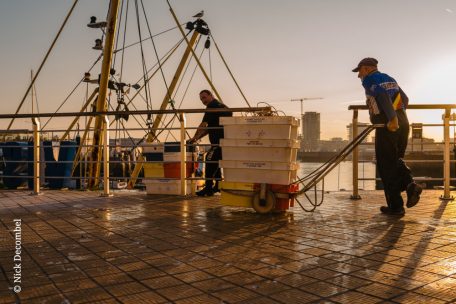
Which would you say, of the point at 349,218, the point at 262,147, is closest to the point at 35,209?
the point at 262,147

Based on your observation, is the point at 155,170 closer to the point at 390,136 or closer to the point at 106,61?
the point at 106,61

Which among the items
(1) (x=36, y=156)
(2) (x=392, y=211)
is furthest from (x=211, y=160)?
(2) (x=392, y=211)

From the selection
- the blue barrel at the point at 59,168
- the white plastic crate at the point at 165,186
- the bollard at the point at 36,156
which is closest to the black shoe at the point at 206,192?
the white plastic crate at the point at 165,186

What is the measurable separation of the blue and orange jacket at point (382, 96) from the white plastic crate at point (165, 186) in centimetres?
374

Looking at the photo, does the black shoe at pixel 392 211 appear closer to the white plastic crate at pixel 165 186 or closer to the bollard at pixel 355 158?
the bollard at pixel 355 158

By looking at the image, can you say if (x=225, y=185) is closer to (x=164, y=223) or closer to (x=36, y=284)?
(x=164, y=223)

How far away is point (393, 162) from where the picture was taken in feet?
17.8

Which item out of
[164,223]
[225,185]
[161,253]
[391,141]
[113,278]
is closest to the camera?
[113,278]

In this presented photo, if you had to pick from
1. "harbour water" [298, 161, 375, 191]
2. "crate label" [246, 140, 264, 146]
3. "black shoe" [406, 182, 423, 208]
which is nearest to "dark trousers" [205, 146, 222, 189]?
"crate label" [246, 140, 264, 146]

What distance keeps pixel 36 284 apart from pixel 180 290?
0.90m

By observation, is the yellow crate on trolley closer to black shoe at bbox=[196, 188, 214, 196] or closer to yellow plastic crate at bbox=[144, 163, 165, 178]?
black shoe at bbox=[196, 188, 214, 196]

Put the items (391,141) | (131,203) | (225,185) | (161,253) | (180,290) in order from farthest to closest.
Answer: (131,203) < (225,185) < (391,141) < (161,253) < (180,290)

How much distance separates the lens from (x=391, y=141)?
5395 millimetres

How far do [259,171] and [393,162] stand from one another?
1682 mm
